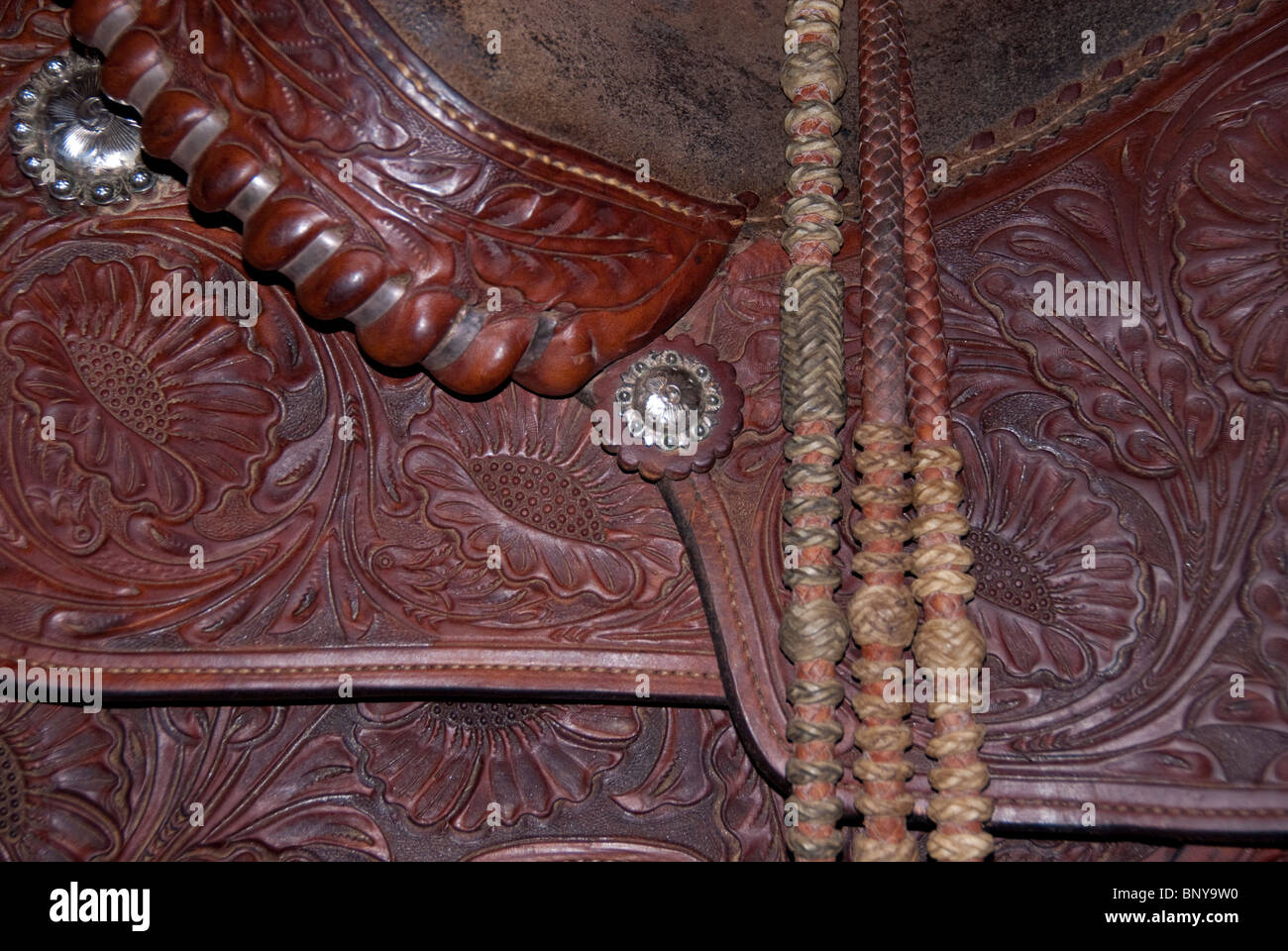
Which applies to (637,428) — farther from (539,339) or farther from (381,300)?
(381,300)

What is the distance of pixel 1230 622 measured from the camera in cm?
71

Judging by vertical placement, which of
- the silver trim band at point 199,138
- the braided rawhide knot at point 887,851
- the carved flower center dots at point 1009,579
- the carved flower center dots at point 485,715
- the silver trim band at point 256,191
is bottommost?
the braided rawhide knot at point 887,851

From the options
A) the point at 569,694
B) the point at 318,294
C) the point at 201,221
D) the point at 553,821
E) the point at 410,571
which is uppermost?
the point at 201,221

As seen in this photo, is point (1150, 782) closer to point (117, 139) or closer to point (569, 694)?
point (569, 694)

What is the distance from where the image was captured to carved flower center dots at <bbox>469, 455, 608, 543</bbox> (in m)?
0.80

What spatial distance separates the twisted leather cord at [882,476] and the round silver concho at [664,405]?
5.7 inches

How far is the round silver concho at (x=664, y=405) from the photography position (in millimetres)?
783

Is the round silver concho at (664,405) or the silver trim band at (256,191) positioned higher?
the silver trim band at (256,191)

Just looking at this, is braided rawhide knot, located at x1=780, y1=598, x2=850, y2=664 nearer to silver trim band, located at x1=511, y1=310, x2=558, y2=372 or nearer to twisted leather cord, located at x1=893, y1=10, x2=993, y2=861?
twisted leather cord, located at x1=893, y1=10, x2=993, y2=861

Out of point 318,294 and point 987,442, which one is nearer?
point 318,294

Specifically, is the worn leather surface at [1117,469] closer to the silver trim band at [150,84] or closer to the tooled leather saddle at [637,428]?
the tooled leather saddle at [637,428]

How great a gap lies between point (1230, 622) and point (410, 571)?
700 mm

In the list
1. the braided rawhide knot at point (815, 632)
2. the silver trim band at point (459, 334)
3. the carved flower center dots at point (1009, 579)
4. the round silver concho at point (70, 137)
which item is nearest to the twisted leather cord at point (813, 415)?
the braided rawhide knot at point (815, 632)

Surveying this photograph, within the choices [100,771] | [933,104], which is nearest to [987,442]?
[933,104]
